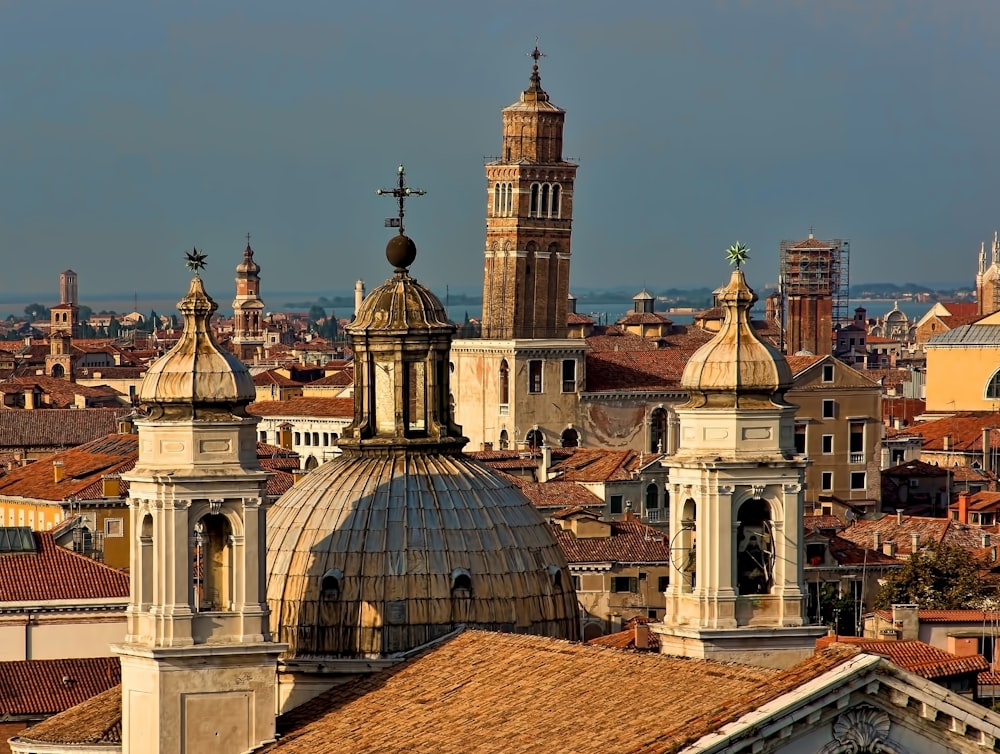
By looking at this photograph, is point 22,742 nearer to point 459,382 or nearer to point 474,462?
point 474,462

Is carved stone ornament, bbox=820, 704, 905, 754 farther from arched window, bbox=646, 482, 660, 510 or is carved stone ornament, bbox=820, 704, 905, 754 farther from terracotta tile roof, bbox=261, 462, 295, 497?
arched window, bbox=646, 482, 660, 510

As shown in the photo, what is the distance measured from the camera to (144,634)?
2939 centimetres

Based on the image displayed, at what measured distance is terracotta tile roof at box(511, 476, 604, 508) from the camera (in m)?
73.6

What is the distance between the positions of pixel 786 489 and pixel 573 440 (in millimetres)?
72630

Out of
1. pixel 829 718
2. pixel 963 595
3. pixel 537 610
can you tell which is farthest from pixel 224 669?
pixel 963 595

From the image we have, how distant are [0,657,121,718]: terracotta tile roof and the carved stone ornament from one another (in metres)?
23.4

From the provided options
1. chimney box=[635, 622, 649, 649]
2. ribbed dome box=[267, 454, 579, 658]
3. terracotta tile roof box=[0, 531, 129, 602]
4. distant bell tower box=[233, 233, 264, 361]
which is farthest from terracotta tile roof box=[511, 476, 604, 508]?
distant bell tower box=[233, 233, 264, 361]

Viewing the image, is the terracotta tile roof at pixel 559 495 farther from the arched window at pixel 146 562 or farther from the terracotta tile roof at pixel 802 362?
the arched window at pixel 146 562

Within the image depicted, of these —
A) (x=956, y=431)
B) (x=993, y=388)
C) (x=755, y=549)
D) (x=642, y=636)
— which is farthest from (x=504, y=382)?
(x=755, y=549)

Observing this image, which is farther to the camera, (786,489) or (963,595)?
(963,595)

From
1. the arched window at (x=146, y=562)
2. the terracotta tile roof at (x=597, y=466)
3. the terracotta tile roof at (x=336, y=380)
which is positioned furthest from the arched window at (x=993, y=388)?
the arched window at (x=146, y=562)

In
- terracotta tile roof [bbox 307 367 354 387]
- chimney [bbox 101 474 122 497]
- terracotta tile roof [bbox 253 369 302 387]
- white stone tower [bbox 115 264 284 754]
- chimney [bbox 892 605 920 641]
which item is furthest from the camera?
terracotta tile roof [bbox 253 369 302 387]

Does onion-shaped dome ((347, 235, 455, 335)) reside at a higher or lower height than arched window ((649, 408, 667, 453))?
higher

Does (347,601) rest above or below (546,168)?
below
